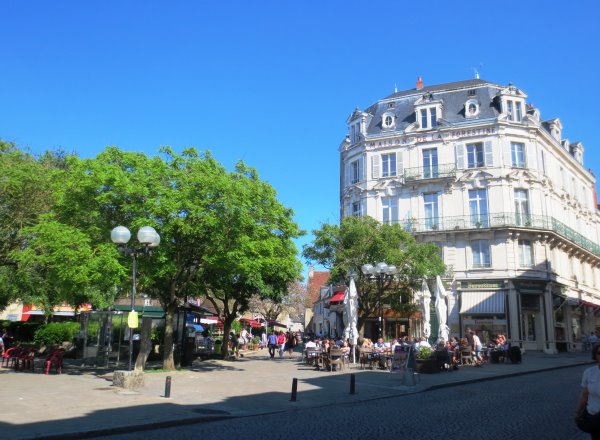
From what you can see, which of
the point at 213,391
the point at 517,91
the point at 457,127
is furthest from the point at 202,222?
the point at 517,91

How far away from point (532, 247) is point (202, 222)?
2682 centimetres

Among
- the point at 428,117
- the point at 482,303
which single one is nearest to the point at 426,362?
the point at 482,303

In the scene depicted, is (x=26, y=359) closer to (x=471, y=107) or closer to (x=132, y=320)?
(x=132, y=320)

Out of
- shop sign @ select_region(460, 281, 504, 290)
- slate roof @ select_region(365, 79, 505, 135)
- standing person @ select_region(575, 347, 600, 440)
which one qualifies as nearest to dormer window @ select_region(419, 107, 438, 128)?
slate roof @ select_region(365, 79, 505, 135)

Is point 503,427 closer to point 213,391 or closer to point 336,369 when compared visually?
point 213,391

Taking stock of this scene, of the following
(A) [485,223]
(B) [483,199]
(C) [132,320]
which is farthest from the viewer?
(B) [483,199]

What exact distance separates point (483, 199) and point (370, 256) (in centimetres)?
1226

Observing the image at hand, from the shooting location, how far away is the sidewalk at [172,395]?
9109mm

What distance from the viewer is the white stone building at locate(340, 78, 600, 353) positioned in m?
34.4

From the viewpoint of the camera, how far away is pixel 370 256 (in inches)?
1104

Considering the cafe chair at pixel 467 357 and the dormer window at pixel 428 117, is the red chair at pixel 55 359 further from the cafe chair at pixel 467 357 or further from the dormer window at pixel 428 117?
the dormer window at pixel 428 117

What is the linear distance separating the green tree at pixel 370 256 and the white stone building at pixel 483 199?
278 inches

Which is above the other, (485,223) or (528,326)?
(485,223)

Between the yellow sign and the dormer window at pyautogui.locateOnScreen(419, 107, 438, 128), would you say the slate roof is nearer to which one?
the dormer window at pyautogui.locateOnScreen(419, 107, 438, 128)
